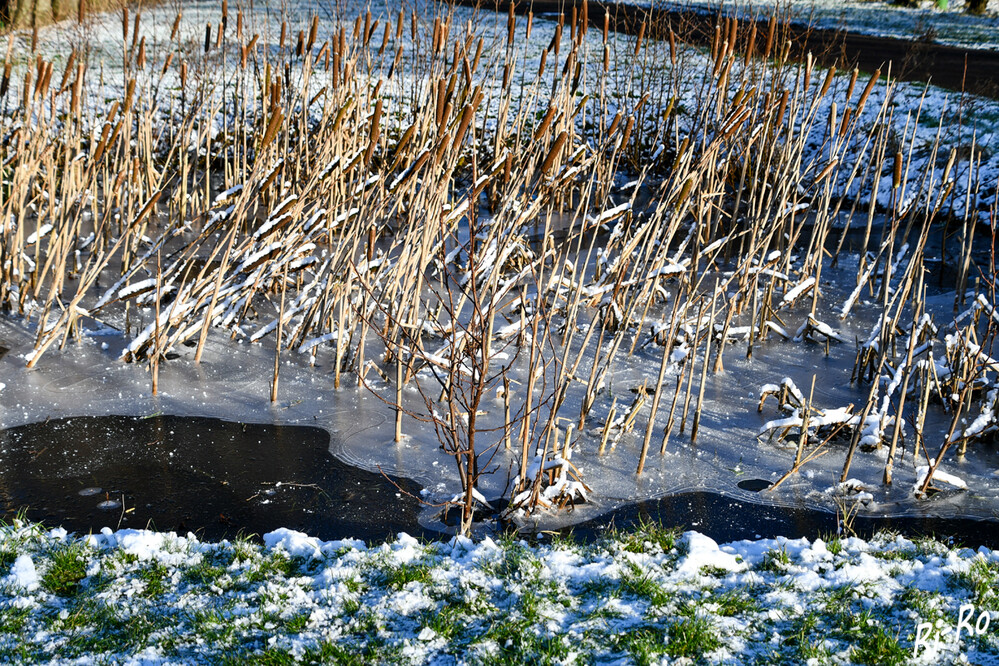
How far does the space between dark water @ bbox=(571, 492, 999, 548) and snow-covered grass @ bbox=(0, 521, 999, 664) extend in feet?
0.88

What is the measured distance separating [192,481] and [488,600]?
1589 mm

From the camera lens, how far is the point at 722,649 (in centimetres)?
246

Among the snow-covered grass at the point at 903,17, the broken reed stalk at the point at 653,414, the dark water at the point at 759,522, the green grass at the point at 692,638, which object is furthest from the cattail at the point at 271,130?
the snow-covered grass at the point at 903,17

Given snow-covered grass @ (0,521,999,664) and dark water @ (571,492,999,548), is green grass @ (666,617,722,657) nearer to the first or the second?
snow-covered grass @ (0,521,999,664)

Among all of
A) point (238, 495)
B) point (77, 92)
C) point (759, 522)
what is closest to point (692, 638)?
point (759, 522)

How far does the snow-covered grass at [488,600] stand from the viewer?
8.03ft

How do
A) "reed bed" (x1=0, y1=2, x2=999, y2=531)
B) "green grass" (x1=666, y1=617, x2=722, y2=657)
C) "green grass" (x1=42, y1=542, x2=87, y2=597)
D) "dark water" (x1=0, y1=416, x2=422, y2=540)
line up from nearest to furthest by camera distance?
"green grass" (x1=666, y1=617, x2=722, y2=657) < "green grass" (x1=42, y1=542, x2=87, y2=597) < "dark water" (x1=0, y1=416, x2=422, y2=540) < "reed bed" (x1=0, y1=2, x2=999, y2=531)

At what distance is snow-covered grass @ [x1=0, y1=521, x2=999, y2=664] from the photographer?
8.03 feet

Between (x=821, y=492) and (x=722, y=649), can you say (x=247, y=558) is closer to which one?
(x=722, y=649)

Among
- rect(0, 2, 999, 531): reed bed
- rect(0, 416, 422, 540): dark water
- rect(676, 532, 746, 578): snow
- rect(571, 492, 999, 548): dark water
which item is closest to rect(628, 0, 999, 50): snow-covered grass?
rect(0, 2, 999, 531): reed bed

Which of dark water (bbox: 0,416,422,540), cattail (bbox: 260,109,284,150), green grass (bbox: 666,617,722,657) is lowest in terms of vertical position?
dark water (bbox: 0,416,422,540)

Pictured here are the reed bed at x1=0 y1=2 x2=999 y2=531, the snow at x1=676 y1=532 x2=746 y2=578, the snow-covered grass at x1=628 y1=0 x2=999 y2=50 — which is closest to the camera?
the snow at x1=676 y1=532 x2=746 y2=578

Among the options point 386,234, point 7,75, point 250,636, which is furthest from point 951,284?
point 7,75

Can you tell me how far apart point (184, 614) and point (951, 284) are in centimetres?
561
